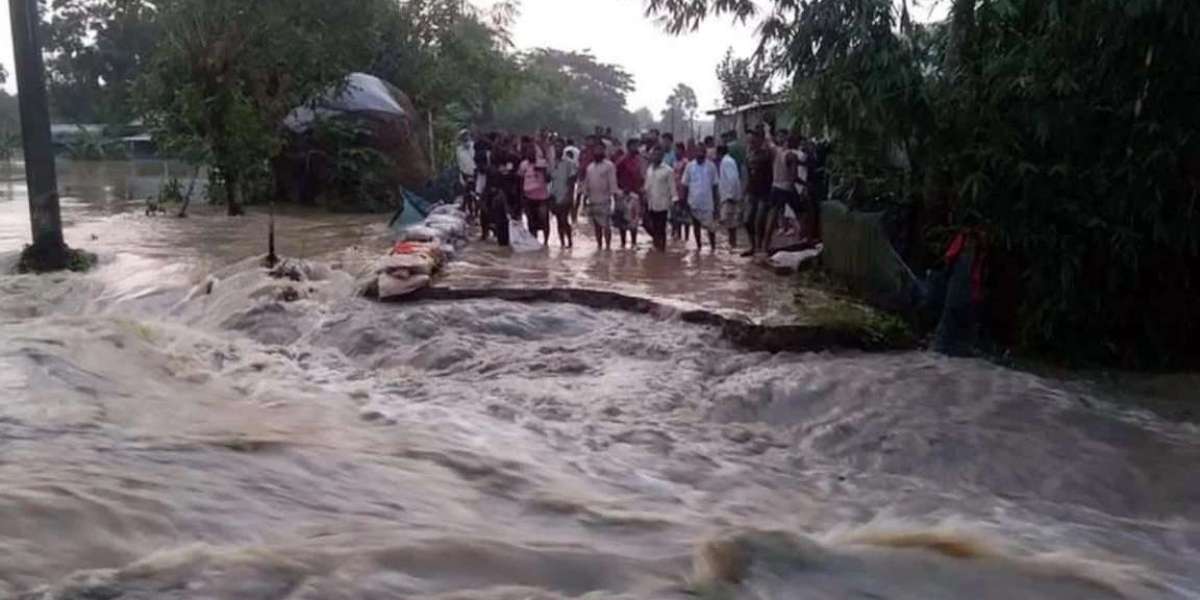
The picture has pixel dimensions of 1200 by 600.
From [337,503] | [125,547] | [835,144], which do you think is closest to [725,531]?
[337,503]

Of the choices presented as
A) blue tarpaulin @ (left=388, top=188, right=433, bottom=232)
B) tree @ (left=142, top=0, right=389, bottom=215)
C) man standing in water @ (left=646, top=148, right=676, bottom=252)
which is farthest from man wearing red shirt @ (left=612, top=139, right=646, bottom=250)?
tree @ (left=142, top=0, right=389, bottom=215)

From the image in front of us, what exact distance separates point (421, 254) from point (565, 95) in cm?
4148

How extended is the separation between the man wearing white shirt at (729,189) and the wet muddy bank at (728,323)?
153 inches

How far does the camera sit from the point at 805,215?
39.5 ft

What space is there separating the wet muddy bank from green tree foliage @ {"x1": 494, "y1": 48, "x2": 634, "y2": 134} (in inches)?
922

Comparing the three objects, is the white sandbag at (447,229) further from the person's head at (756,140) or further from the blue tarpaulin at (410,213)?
the person's head at (756,140)

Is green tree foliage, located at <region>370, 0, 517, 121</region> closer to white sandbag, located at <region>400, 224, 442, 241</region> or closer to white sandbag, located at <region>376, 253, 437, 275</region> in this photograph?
white sandbag, located at <region>400, 224, 442, 241</region>

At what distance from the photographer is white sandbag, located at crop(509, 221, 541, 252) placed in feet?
43.8

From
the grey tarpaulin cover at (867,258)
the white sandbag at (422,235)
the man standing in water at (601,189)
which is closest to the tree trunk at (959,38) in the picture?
the grey tarpaulin cover at (867,258)

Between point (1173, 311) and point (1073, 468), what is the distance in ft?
8.29

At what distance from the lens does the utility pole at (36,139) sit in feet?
37.3

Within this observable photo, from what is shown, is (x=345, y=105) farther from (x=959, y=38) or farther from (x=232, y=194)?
(x=959, y=38)

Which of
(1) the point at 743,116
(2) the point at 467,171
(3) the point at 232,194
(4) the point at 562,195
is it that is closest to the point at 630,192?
(4) the point at 562,195

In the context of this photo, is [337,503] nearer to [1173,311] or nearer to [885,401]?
[885,401]
